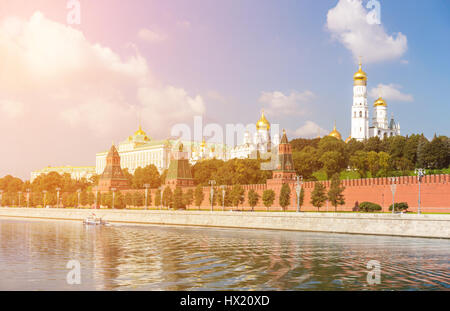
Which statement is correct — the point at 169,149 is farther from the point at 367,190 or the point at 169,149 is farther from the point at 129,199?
the point at 367,190

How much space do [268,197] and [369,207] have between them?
11500 mm

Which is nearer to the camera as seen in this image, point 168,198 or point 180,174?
point 168,198

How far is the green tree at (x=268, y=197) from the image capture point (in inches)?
2007

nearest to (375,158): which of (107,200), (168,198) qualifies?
(168,198)

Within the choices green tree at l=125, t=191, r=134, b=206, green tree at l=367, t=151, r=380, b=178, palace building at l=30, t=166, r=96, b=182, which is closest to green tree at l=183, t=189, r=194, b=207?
green tree at l=125, t=191, r=134, b=206

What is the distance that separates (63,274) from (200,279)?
4.50 m

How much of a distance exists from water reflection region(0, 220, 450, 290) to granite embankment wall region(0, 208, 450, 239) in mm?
1490

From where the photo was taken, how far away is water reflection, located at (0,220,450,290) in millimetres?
15055

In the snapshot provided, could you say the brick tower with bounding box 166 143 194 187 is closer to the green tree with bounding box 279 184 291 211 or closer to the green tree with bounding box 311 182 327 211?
the green tree with bounding box 279 184 291 211

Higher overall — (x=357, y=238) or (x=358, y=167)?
(x=358, y=167)

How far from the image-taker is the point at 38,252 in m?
23.4

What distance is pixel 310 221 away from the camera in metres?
36.0
